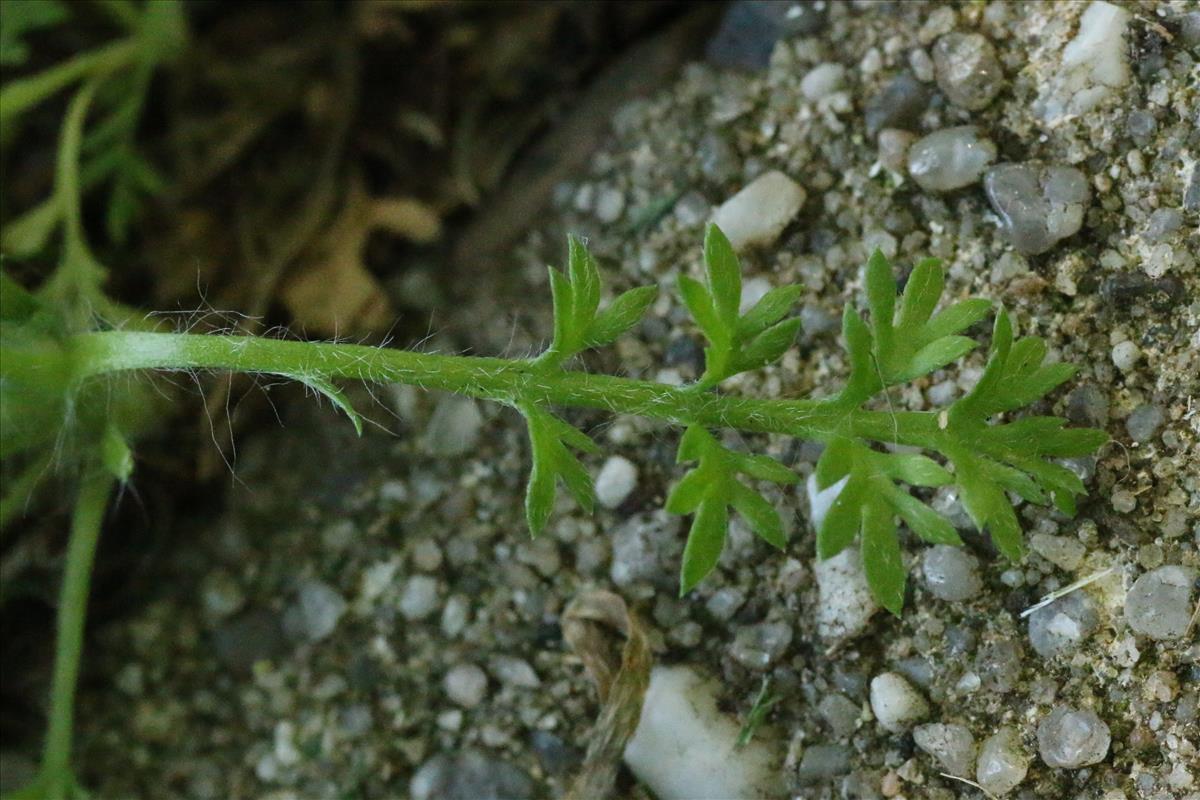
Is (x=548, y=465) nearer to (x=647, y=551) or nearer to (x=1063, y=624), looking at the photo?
(x=647, y=551)

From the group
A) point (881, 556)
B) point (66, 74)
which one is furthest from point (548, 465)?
point (66, 74)

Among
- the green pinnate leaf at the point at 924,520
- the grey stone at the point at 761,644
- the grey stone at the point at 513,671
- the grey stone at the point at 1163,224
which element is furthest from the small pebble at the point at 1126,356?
the grey stone at the point at 513,671

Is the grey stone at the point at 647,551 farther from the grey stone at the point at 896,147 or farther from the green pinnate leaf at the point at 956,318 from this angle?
the grey stone at the point at 896,147

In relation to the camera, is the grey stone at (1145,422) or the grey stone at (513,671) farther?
the grey stone at (513,671)

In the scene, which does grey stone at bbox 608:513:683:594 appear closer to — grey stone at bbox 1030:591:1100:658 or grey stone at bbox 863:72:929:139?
grey stone at bbox 1030:591:1100:658

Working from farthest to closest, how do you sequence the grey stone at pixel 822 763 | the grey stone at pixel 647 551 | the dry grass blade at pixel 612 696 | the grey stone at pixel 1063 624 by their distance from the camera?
1. the grey stone at pixel 647 551
2. the dry grass blade at pixel 612 696
3. the grey stone at pixel 822 763
4. the grey stone at pixel 1063 624

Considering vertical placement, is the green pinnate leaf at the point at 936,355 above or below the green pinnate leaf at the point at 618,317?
below

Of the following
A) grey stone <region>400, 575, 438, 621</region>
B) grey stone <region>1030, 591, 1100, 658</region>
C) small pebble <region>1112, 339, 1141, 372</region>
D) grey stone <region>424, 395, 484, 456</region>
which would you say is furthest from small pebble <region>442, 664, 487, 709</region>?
small pebble <region>1112, 339, 1141, 372</region>

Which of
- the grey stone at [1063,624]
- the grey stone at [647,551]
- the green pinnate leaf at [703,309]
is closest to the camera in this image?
the green pinnate leaf at [703,309]
